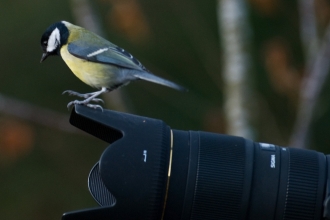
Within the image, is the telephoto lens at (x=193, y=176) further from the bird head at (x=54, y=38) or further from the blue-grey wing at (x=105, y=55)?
the bird head at (x=54, y=38)

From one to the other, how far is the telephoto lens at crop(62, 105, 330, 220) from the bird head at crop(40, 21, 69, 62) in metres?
0.86

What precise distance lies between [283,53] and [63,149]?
2.72 m

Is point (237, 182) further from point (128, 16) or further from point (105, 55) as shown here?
point (128, 16)

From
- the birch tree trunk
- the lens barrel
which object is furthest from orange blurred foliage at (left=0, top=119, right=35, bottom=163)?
the lens barrel

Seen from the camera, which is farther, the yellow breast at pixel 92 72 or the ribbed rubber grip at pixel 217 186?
the yellow breast at pixel 92 72

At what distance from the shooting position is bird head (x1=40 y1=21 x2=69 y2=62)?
137 inches

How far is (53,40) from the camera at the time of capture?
3521 millimetres

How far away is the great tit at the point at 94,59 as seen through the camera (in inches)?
135

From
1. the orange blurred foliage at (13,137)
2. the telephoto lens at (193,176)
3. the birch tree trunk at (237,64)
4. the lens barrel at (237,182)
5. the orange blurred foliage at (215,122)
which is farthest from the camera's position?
the orange blurred foliage at (215,122)

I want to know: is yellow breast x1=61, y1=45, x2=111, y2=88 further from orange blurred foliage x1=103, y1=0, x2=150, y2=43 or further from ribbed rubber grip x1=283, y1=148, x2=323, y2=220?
orange blurred foliage x1=103, y1=0, x2=150, y2=43

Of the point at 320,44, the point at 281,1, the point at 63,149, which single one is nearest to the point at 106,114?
the point at 320,44

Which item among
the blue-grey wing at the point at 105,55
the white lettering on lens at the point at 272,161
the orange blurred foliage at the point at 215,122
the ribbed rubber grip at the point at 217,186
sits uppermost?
the blue-grey wing at the point at 105,55

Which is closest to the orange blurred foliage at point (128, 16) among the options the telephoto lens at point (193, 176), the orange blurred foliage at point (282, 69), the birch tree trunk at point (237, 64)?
the birch tree trunk at point (237, 64)

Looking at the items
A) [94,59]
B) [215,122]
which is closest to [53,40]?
[94,59]
